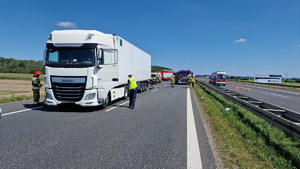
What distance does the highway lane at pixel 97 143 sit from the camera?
12.2ft

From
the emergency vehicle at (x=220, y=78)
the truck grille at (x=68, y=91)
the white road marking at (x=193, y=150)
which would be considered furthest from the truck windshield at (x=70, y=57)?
the emergency vehicle at (x=220, y=78)


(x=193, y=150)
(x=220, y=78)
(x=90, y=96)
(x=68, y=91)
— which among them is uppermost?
(x=220, y=78)

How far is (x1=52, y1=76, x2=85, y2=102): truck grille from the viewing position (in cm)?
868

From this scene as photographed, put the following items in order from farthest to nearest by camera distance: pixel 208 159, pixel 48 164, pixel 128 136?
pixel 128 136
pixel 208 159
pixel 48 164

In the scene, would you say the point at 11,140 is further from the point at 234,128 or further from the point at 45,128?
the point at 234,128

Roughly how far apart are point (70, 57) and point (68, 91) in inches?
55.8

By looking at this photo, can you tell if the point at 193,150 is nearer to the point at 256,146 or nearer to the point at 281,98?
the point at 256,146

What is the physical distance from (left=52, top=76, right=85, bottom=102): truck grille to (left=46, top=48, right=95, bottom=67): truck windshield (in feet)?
2.71

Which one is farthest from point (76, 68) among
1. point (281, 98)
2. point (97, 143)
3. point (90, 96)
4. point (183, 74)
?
point (183, 74)

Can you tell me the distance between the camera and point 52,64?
8.77m

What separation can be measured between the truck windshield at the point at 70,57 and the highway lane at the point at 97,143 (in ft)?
8.19

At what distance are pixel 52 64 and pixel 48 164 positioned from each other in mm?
6043

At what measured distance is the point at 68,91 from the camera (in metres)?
8.73

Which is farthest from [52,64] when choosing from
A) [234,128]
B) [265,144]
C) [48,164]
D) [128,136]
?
[265,144]
